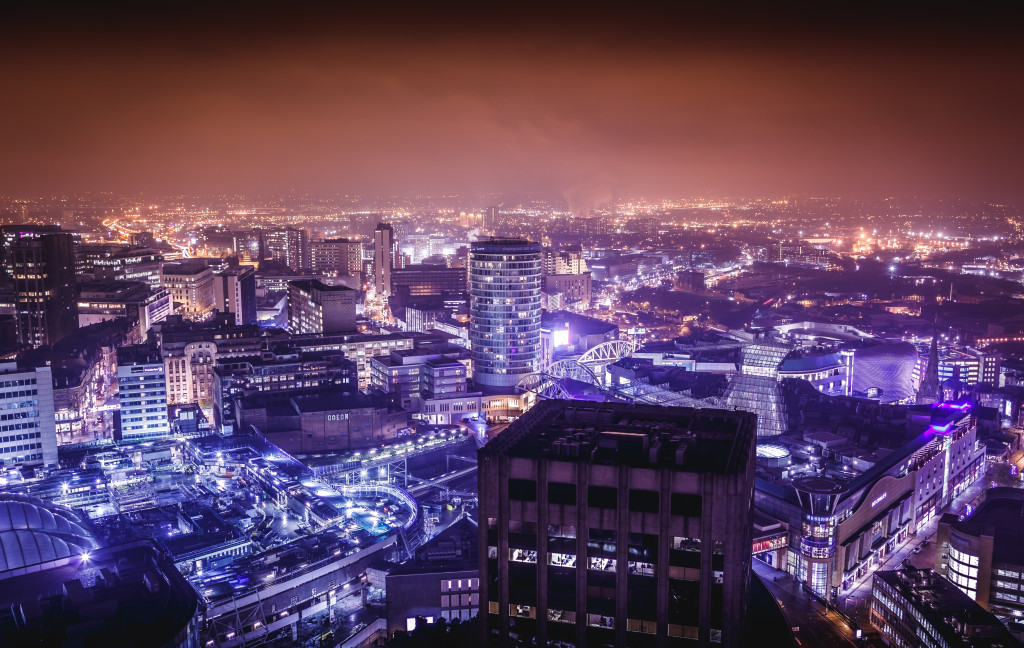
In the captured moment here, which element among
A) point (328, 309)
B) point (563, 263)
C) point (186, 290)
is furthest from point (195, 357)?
point (563, 263)

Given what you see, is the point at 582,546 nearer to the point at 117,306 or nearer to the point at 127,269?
the point at 117,306

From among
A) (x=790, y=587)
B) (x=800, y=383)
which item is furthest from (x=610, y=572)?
(x=800, y=383)

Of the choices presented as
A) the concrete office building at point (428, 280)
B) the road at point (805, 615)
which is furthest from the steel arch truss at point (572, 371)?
the concrete office building at point (428, 280)

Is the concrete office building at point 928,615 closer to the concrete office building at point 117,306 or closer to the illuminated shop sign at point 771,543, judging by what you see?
the illuminated shop sign at point 771,543

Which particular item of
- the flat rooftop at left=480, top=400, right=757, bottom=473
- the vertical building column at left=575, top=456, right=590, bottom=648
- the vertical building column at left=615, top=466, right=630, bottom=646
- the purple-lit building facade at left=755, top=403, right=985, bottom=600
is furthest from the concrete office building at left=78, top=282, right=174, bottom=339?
the vertical building column at left=615, top=466, right=630, bottom=646

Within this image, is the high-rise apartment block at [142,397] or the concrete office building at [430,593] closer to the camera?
the concrete office building at [430,593]

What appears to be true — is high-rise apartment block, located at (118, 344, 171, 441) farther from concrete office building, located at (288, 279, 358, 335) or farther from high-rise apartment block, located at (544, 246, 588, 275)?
high-rise apartment block, located at (544, 246, 588, 275)
